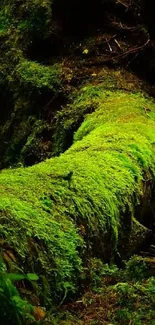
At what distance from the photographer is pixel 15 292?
220 cm

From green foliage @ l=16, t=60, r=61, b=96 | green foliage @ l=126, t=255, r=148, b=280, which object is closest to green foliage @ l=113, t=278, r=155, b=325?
green foliage @ l=126, t=255, r=148, b=280

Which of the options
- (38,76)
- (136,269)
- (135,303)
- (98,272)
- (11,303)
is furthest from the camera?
(38,76)

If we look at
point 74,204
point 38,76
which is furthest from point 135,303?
point 38,76

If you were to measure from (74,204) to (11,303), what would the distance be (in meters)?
1.47

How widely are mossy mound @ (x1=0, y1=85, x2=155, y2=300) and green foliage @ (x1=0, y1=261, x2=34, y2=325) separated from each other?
57 cm

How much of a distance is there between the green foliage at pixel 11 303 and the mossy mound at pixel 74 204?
22.4 inches

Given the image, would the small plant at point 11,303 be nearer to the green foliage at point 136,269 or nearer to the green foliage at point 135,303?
the green foliage at point 135,303

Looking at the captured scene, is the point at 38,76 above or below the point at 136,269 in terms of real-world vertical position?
below

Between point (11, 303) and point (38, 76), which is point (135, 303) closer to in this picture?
point (11, 303)

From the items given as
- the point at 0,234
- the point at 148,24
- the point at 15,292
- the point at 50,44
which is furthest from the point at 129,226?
the point at 50,44

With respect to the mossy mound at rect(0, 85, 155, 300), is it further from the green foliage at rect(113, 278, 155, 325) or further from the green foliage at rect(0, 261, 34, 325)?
the green foliage at rect(0, 261, 34, 325)

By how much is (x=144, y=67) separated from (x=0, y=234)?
6520mm

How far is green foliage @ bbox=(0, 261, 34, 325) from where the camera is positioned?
2.18 meters

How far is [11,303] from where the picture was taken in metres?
2.19
